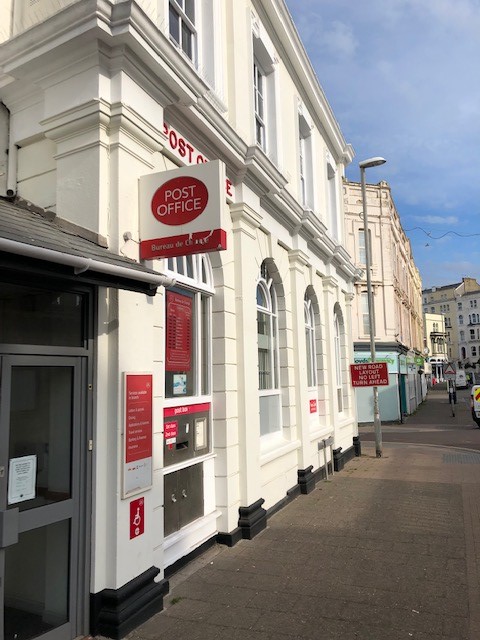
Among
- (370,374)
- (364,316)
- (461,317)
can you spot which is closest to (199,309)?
(370,374)

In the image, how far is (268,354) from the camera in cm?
820

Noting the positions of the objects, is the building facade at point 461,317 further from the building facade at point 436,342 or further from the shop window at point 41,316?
the shop window at point 41,316

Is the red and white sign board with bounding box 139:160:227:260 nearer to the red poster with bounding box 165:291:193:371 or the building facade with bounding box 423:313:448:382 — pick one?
the red poster with bounding box 165:291:193:371

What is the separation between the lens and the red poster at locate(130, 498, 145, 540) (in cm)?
404

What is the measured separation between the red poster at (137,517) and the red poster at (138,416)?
1.22ft

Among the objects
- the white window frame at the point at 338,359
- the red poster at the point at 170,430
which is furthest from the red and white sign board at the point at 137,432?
the white window frame at the point at 338,359

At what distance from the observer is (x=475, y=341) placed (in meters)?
89.9

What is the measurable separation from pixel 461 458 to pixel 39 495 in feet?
38.3

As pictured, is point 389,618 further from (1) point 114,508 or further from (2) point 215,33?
(2) point 215,33

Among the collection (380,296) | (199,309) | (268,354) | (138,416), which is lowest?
(138,416)

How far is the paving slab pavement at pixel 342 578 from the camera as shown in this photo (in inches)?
150

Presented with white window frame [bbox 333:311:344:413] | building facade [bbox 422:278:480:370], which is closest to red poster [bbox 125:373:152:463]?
white window frame [bbox 333:311:344:413]

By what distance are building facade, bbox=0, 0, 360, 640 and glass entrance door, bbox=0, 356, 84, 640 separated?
0.01 meters

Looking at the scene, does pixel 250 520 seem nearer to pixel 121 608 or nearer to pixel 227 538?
pixel 227 538
